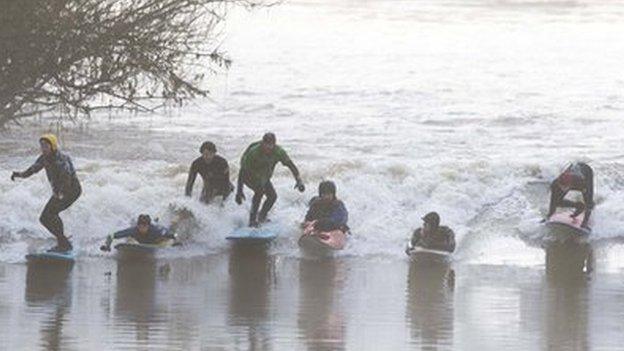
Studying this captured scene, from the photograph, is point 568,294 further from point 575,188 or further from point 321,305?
point 575,188

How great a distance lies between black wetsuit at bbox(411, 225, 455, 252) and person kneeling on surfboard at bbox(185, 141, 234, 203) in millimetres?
3754

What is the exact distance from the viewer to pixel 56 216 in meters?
25.5

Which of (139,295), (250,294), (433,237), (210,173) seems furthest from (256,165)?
(139,295)

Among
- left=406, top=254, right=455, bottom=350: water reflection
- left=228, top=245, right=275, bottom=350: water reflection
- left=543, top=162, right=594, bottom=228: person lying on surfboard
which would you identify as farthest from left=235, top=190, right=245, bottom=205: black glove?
left=543, top=162, right=594, bottom=228: person lying on surfboard

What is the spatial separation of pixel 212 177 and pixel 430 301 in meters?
6.67

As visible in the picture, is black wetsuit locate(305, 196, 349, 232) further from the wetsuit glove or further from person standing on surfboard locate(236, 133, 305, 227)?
the wetsuit glove

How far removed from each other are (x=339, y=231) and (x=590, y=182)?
14.3ft

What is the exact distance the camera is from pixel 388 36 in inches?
3004

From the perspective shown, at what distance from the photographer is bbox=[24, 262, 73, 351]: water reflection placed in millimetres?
19734

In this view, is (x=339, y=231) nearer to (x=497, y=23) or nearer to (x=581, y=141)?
(x=581, y=141)

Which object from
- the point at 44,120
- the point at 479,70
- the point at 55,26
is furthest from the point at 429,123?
the point at 55,26

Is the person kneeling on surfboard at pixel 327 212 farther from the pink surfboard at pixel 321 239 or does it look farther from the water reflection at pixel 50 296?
the water reflection at pixel 50 296

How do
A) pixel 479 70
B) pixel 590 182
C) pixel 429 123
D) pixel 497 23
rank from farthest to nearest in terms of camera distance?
pixel 497 23, pixel 479 70, pixel 429 123, pixel 590 182

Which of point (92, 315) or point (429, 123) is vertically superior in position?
point (429, 123)
